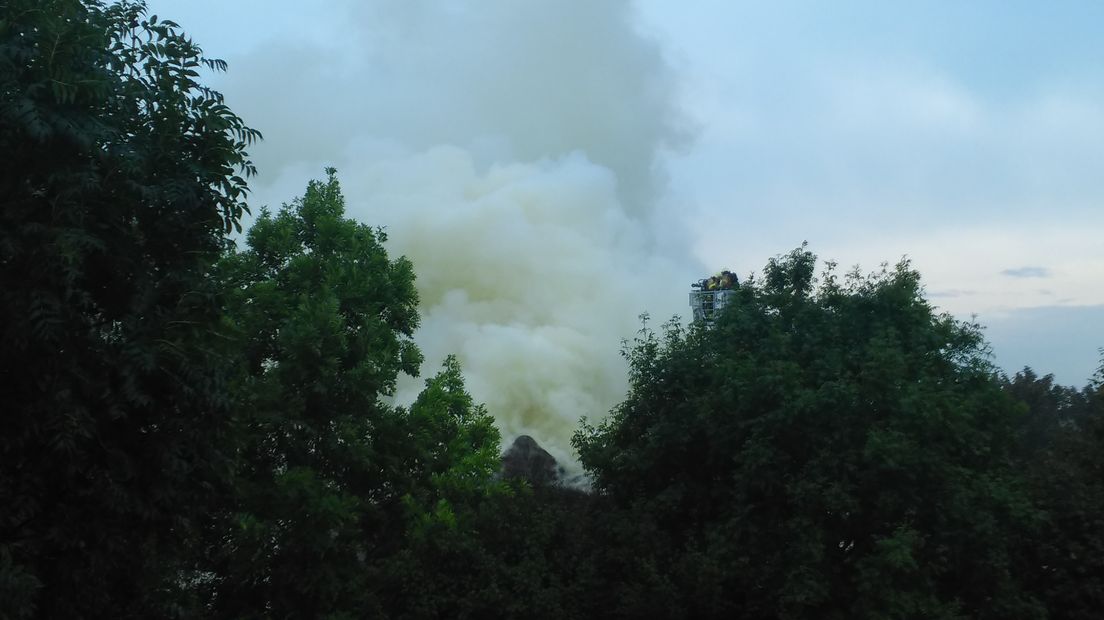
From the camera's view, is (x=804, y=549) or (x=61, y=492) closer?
(x=61, y=492)

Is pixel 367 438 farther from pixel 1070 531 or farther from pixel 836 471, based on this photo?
pixel 1070 531

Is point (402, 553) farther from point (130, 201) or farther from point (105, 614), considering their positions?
point (130, 201)

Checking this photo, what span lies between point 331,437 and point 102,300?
27.5ft

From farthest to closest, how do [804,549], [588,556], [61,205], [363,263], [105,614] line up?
[363,263] < [588,556] < [804,549] < [105,614] < [61,205]

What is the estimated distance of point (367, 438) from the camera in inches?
656

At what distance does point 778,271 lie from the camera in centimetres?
1902

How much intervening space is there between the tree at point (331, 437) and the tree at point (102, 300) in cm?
292

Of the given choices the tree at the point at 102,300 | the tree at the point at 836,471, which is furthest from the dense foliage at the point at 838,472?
the tree at the point at 102,300

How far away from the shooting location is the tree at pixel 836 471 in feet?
49.1

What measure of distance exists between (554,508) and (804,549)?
4.24m

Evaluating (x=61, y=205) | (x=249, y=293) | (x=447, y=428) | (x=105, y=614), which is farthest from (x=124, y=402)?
(x=447, y=428)

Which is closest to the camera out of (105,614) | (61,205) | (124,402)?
(61,205)

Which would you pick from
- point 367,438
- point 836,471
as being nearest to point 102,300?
point 367,438

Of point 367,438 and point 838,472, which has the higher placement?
point 367,438
